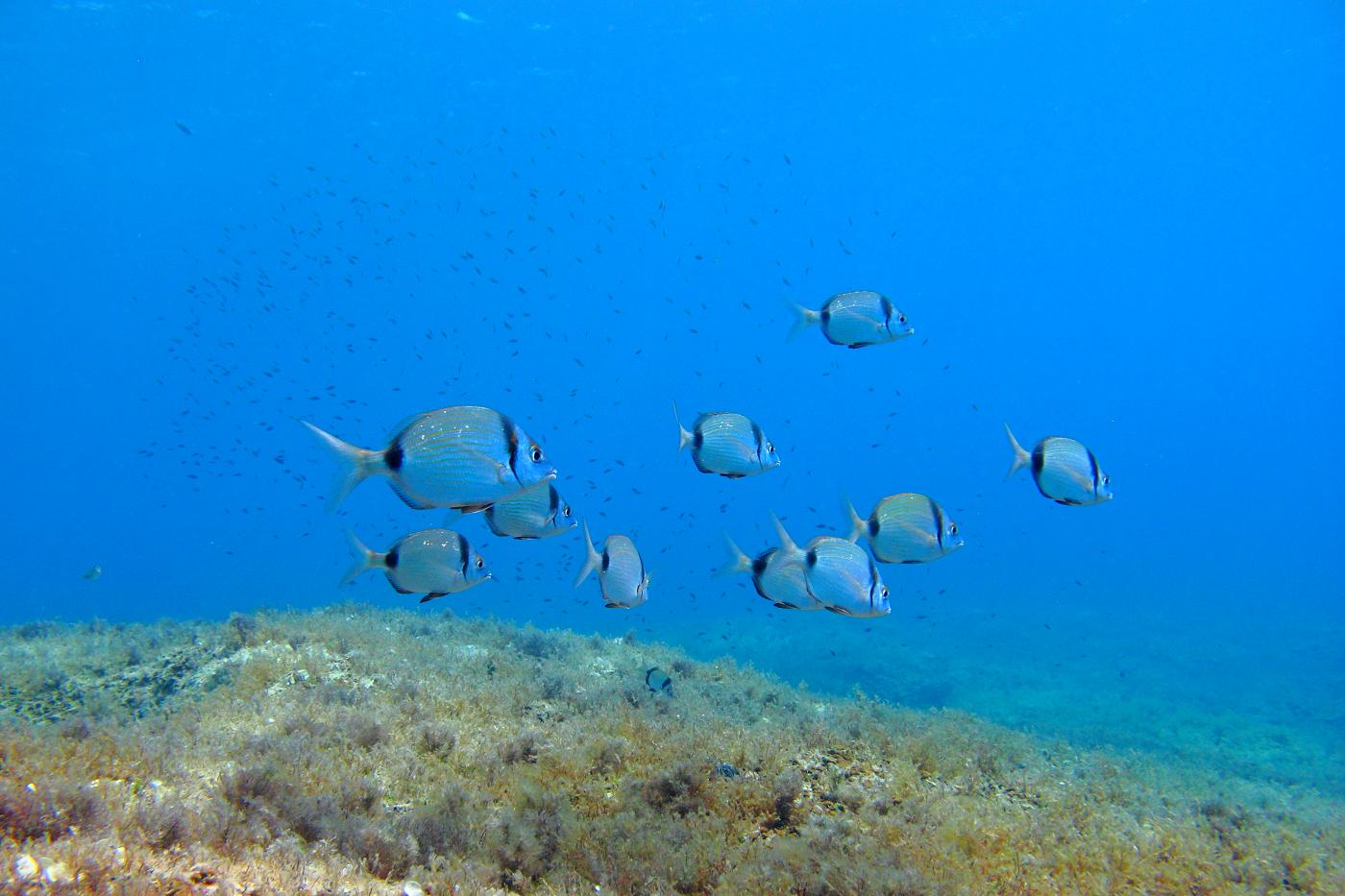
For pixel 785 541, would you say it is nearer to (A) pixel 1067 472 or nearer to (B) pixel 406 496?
(A) pixel 1067 472

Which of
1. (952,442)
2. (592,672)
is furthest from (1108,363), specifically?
(592,672)

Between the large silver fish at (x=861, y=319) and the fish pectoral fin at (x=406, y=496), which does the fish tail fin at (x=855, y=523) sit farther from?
the fish pectoral fin at (x=406, y=496)

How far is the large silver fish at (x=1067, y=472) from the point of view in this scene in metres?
5.20

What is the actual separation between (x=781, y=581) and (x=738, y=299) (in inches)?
4720

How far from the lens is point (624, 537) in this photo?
5.45 meters

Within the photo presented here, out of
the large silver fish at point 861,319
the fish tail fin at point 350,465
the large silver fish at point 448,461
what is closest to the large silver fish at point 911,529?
the large silver fish at point 861,319

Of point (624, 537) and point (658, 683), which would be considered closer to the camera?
point (624, 537)

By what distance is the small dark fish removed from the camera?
7.31 meters

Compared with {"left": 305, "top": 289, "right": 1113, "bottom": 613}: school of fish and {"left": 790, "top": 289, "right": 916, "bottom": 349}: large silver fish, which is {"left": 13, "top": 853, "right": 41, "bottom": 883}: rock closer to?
{"left": 305, "top": 289, "right": 1113, "bottom": 613}: school of fish

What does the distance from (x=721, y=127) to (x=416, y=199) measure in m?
29.8

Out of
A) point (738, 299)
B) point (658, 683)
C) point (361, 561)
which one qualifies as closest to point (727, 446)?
point (361, 561)

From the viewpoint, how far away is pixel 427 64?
40.9 meters

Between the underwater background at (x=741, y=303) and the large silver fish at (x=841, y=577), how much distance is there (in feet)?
5.96

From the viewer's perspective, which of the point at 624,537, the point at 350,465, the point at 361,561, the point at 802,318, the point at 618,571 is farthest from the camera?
the point at 802,318
